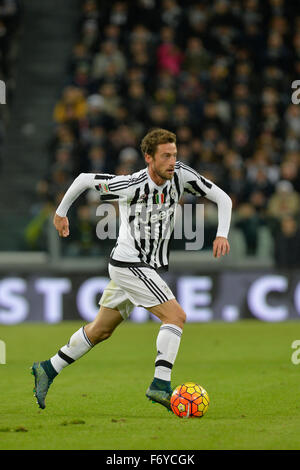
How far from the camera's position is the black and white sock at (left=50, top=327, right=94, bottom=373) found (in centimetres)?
798

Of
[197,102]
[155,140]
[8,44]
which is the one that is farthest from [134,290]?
[8,44]

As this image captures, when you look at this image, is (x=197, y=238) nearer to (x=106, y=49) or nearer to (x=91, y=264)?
(x=91, y=264)

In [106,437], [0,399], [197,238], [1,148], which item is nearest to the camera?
[106,437]

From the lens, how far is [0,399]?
27.9ft

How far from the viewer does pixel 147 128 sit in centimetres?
1777

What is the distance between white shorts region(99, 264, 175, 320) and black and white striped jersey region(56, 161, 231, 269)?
0.10m

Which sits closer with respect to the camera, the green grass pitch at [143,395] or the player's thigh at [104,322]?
the green grass pitch at [143,395]

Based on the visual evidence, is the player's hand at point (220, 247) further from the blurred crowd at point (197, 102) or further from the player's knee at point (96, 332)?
the blurred crowd at point (197, 102)

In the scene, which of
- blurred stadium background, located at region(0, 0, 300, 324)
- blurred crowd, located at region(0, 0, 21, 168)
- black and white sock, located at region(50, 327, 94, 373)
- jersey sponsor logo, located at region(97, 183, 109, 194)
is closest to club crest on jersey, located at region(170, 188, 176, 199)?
jersey sponsor logo, located at region(97, 183, 109, 194)

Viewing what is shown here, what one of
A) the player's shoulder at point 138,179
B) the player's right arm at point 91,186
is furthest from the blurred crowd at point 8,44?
the player's shoulder at point 138,179

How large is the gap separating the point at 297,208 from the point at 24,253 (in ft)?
14.3

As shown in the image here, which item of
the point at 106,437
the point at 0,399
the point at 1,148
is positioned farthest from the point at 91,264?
the point at 106,437

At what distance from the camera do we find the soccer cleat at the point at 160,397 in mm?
7527

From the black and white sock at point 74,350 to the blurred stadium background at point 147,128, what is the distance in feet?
23.9
